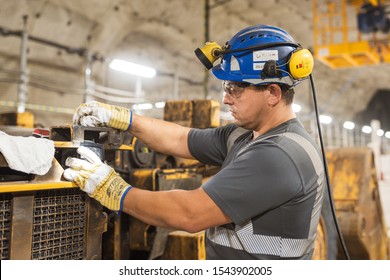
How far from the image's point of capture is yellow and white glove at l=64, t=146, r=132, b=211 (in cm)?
164

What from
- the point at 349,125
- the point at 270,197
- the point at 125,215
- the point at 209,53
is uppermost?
the point at 349,125

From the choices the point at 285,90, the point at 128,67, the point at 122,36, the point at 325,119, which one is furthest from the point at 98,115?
the point at 325,119

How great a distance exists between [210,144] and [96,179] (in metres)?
0.84

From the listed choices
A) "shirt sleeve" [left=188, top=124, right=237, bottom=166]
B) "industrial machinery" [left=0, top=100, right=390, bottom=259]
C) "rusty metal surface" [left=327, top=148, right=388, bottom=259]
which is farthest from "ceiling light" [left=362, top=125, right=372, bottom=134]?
"shirt sleeve" [left=188, top=124, right=237, bottom=166]

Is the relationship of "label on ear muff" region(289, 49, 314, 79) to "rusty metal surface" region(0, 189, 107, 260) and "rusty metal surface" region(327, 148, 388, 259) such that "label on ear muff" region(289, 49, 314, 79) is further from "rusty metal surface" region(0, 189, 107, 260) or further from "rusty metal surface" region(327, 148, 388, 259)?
"rusty metal surface" region(327, 148, 388, 259)

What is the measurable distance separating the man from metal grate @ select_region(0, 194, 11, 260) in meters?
0.26

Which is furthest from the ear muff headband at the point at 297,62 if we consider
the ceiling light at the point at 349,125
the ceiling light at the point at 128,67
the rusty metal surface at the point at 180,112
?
the ceiling light at the point at 349,125

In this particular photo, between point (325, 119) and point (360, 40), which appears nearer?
point (360, 40)

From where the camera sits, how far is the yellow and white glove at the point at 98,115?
2023 millimetres

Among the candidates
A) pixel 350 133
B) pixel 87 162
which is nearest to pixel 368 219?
pixel 87 162

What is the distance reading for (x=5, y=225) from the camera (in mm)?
1468

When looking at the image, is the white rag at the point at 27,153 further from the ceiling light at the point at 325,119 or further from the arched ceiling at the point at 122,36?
the ceiling light at the point at 325,119

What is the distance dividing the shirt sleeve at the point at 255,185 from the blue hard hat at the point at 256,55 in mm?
418

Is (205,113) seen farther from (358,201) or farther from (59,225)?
(59,225)
